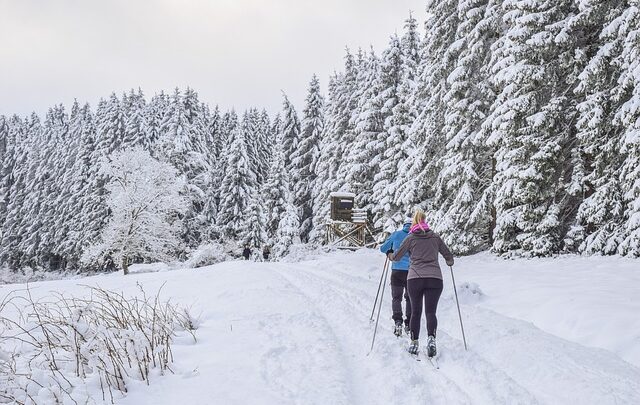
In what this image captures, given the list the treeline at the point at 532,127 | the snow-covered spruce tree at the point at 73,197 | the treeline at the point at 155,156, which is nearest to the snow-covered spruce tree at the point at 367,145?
the treeline at the point at 532,127

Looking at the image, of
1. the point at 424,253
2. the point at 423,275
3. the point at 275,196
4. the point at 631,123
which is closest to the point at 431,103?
the point at 631,123

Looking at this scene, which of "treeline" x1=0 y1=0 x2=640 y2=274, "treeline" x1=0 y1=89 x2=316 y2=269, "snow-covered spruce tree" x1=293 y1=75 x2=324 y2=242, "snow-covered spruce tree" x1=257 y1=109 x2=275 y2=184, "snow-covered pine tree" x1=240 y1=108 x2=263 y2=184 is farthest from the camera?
"snow-covered spruce tree" x1=257 y1=109 x2=275 y2=184

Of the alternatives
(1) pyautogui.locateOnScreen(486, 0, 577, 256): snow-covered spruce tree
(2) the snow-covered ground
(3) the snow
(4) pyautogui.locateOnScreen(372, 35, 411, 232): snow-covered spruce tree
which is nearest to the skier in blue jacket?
(2) the snow-covered ground

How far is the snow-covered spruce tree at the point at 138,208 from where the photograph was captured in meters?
32.7

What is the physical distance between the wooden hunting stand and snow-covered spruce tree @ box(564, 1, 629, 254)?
1603 centimetres

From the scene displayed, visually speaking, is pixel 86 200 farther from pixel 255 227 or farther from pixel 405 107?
pixel 405 107

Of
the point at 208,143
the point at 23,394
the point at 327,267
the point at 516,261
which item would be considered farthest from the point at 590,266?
the point at 208,143

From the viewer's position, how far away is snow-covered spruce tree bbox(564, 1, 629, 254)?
1122cm

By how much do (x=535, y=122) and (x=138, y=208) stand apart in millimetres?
29915

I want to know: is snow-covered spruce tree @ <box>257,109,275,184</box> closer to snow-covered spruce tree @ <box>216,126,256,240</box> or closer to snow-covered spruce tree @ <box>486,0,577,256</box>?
snow-covered spruce tree @ <box>216,126,256,240</box>

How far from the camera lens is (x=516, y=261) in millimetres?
13141

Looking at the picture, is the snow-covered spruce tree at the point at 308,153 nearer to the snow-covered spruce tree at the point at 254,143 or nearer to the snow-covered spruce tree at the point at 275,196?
the snow-covered spruce tree at the point at 275,196

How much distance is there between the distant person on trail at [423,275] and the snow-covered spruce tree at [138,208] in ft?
101

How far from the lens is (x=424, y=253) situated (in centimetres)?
617
